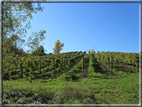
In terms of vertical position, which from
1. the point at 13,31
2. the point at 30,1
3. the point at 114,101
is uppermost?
the point at 30,1

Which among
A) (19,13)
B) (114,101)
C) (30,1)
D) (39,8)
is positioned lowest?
(114,101)

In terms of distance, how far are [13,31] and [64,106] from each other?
490 centimetres

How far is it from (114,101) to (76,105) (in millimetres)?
2276

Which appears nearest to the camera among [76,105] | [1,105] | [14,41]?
[76,105]

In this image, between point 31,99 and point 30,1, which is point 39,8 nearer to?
point 30,1

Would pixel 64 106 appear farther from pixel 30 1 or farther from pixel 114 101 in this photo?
pixel 30 1

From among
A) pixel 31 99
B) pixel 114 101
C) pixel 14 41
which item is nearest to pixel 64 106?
pixel 31 99

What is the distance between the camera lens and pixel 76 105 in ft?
13.2

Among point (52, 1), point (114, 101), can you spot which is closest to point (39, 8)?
point (52, 1)

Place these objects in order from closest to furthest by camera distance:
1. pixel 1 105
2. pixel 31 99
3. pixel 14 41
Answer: pixel 1 105 < pixel 31 99 < pixel 14 41

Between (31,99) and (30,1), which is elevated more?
(30,1)

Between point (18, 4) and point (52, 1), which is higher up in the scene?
point (18, 4)

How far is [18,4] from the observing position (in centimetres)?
543

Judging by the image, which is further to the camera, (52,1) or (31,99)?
(31,99)
